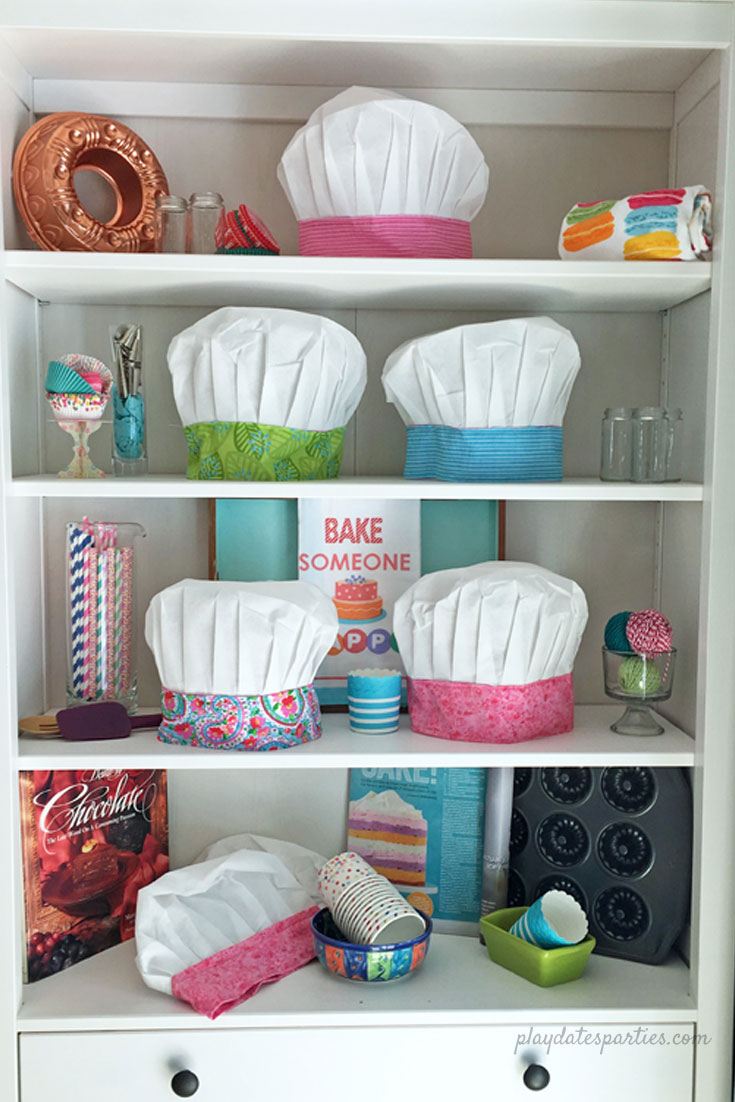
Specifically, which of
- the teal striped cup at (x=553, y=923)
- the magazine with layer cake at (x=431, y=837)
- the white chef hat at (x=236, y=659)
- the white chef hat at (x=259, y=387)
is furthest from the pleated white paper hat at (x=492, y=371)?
the teal striped cup at (x=553, y=923)

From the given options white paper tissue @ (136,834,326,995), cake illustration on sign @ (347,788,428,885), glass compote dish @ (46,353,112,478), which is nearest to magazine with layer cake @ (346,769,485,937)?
cake illustration on sign @ (347,788,428,885)

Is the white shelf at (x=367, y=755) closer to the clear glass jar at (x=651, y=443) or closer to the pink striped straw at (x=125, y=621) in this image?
the pink striped straw at (x=125, y=621)

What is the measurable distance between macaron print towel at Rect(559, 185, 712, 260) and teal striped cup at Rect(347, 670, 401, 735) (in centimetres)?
66

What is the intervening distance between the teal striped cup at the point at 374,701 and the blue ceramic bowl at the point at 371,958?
29 centimetres

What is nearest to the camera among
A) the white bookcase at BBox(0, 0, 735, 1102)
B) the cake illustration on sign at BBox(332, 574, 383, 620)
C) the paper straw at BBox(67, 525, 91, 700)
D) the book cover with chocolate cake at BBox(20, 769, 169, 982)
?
the white bookcase at BBox(0, 0, 735, 1102)

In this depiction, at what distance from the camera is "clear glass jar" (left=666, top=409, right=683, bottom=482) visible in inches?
56.3

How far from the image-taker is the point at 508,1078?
135cm

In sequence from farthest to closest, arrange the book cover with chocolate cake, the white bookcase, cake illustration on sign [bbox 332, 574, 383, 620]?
cake illustration on sign [bbox 332, 574, 383, 620] < the book cover with chocolate cake < the white bookcase

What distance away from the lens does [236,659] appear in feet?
4.55

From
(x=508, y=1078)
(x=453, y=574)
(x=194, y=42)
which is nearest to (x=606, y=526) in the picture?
(x=453, y=574)

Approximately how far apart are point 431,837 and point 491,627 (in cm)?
42

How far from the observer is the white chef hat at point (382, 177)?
1.36 metres

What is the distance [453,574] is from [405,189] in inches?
21.4

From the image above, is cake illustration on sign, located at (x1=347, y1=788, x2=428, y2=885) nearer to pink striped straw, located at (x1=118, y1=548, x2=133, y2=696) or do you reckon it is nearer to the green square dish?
the green square dish
